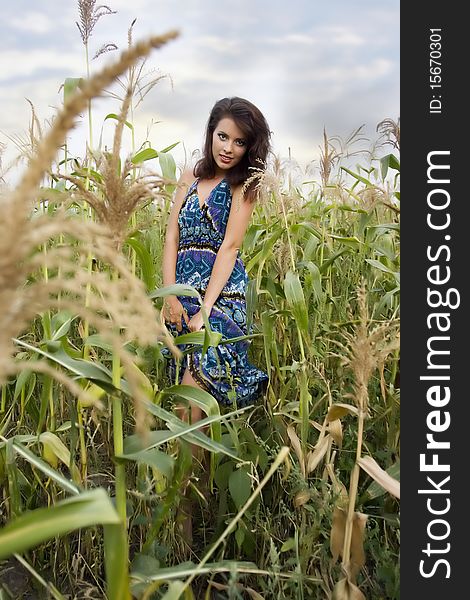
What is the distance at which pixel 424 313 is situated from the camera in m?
1.54

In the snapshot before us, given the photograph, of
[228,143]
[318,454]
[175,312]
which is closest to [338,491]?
[318,454]

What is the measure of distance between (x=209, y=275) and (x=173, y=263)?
16 centimetres

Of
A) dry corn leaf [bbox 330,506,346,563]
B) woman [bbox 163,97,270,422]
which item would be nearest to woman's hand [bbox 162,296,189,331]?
woman [bbox 163,97,270,422]

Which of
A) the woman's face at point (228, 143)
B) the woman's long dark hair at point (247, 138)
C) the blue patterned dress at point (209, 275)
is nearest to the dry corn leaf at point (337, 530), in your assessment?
the blue patterned dress at point (209, 275)

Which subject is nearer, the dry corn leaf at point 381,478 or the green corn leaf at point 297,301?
the dry corn leaf at point 381,478

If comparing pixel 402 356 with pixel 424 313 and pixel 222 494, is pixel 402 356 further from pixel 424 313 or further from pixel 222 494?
pixel 222 494

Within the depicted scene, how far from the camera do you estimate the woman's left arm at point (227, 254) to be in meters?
2.62

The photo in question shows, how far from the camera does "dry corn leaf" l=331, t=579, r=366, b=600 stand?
1.43 meters

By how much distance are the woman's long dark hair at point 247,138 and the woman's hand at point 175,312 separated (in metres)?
0.51

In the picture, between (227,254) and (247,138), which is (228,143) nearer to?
(247,138)

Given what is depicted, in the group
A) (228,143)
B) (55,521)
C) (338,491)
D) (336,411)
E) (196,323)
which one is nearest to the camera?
(55,521)

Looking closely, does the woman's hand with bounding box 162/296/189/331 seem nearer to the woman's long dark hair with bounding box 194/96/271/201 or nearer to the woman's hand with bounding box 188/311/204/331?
the woman's hand with bounding box 188/311/204/331

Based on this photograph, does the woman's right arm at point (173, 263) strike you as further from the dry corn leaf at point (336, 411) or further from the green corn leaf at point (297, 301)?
the dry corn leaf at point (336, 411)

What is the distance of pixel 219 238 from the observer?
110 inches
